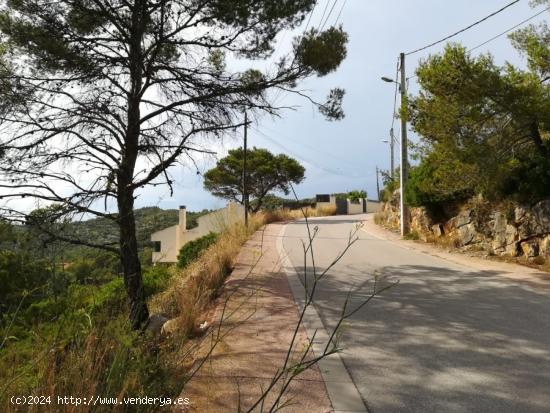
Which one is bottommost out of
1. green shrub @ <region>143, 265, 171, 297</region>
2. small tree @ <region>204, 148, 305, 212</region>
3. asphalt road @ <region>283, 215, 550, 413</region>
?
green shrub @ <region>143, 265, 171, 297</region>

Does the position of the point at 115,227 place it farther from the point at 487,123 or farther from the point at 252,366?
the point at 487,123

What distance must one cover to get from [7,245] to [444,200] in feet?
47.3

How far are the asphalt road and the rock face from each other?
2.00m

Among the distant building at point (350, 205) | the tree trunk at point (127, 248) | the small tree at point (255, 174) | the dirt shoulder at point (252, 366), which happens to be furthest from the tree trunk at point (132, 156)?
the distant building at point (350, 205)

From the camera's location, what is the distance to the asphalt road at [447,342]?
12.6 ft

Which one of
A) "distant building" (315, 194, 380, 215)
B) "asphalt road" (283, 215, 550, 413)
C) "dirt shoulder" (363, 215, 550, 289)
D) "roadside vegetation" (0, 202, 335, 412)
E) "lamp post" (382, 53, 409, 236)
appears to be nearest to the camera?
"roadside vegetation" (0, 202, 335, 412)

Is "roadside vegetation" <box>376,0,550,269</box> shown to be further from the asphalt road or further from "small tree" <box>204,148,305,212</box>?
"small tree" <box>204,148,305,212</box>

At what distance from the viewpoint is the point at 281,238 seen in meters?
18.0

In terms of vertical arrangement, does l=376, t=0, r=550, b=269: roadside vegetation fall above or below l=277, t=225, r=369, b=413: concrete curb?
above

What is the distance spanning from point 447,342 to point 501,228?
836cm

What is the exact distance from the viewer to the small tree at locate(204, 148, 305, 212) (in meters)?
37.2

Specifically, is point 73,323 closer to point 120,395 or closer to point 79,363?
point 79,363

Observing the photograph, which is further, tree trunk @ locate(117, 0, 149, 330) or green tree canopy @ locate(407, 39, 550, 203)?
green tree canopy @ locate(407, 39, 550, 203)

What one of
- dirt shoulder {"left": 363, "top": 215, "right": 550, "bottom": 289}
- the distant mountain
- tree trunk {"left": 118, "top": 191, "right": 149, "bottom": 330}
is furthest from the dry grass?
dirt shoulder {"left": 363, "top": 215, "right": 550, "bottom": 289}
